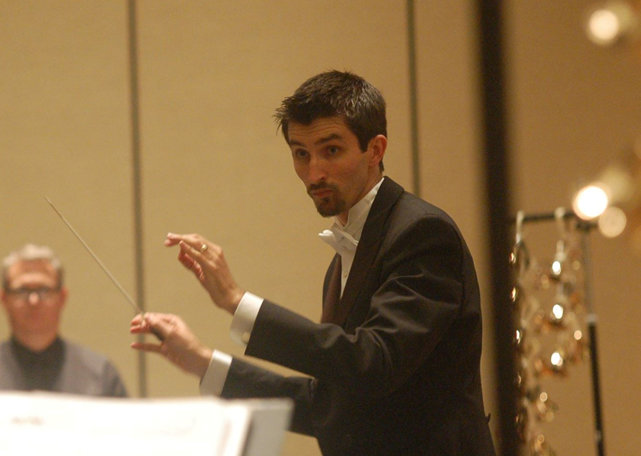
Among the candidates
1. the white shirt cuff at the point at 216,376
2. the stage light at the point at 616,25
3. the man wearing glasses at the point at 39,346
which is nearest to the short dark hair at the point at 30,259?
the man wearing glasses at the point at 39,346

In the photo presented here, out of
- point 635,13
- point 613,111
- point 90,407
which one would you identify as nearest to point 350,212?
point 90,407

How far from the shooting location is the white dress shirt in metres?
1.38

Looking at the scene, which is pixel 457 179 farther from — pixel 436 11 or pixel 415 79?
pixel 436 11

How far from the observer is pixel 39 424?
2.68ft

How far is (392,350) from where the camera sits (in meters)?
1.38

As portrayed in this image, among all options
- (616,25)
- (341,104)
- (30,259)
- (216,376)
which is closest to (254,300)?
(216,376)

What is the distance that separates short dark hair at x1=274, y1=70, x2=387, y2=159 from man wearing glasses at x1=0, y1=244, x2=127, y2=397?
3.85 feet

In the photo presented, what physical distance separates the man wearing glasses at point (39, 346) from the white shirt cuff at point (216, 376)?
1.02 m

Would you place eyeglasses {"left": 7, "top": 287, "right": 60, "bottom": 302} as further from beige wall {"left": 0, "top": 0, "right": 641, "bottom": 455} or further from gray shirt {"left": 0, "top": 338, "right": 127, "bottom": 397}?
beige wall {"left": 0, "top": 0, "right": 641, "bottom": 455}

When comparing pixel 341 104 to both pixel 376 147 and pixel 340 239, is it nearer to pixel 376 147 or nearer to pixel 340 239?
pixel 376 147

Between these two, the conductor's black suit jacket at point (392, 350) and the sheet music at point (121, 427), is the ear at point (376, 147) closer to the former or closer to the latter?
the conductor's black suit jacket at point (392, 350)

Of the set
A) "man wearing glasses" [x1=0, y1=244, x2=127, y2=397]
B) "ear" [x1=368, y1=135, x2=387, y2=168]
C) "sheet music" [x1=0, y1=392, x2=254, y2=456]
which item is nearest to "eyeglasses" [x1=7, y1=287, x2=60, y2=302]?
"man wearing glasses" [x1=0, y1=244, x2=127, y2=397]

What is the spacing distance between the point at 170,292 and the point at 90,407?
2418 mm

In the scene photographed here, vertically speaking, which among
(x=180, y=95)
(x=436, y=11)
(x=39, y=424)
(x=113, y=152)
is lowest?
(x=39, y=424)
